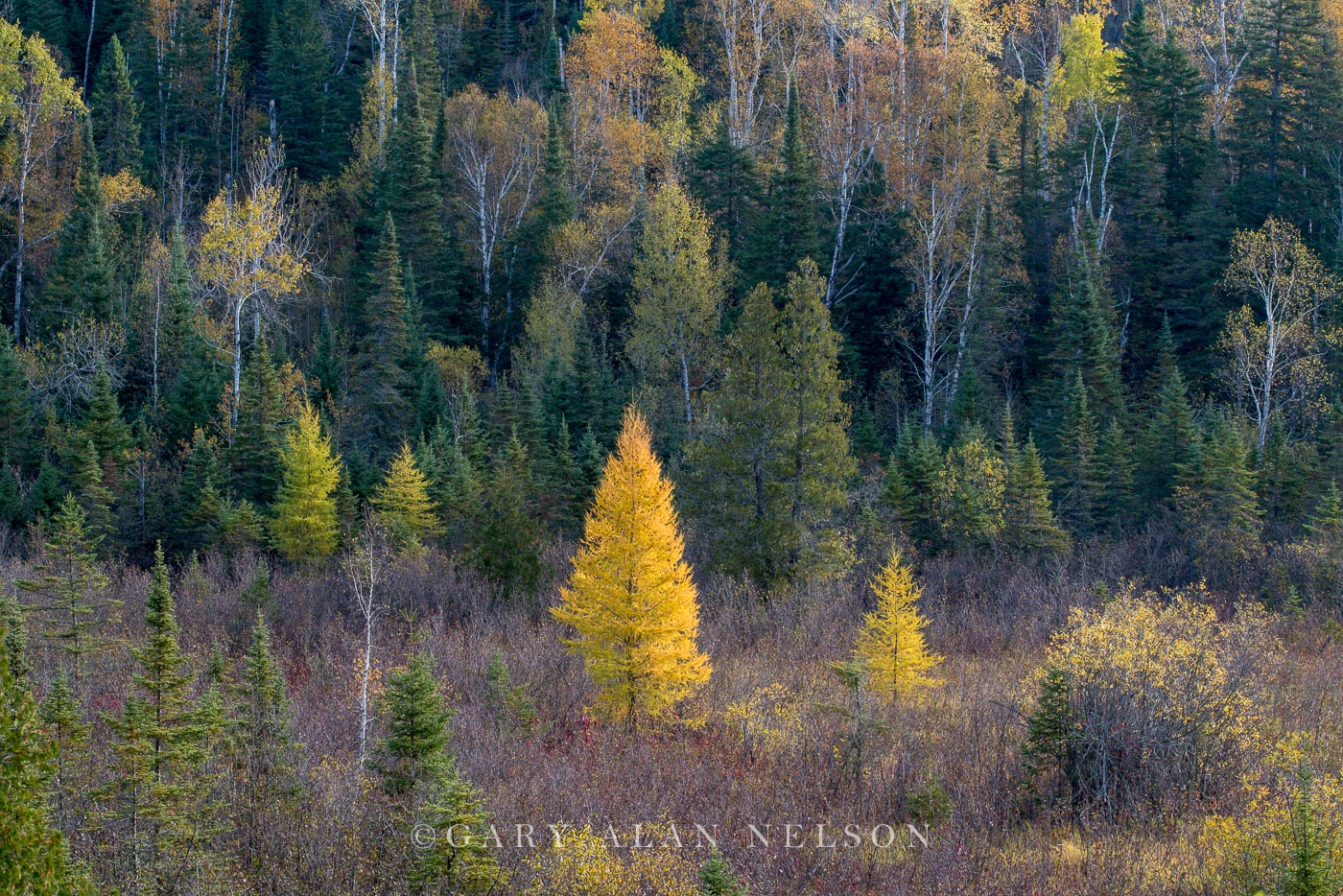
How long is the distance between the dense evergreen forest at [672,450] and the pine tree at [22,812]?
28 mm

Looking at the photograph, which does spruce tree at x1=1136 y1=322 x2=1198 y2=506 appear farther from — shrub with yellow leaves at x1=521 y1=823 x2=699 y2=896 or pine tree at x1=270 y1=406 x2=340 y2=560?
shrub with yellow leaves at x1=521 y1=823 x2=699 y2=896

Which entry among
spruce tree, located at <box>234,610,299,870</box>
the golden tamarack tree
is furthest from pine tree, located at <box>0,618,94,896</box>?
the golden tamarack tree

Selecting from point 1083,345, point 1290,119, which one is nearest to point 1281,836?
point 1083,345

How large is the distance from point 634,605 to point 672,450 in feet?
67.5

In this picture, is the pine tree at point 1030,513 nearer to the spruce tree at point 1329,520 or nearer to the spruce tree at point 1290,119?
the spruce tree at point 1329,520

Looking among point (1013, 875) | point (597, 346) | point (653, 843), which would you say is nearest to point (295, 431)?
point (597, 346)

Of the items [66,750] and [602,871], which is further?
[66,750]

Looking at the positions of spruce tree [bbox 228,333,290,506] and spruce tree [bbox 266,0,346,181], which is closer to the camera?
spruce tree [bbox 228,333,290,506]

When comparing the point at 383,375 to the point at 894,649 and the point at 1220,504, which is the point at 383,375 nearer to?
the point at 1220,504

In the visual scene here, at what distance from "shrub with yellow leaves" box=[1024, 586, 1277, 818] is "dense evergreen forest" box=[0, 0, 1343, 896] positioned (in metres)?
0.07

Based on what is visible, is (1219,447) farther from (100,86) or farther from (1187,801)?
(100,86)

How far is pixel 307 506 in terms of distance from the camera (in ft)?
103

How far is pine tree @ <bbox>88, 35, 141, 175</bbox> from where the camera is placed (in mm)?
49938

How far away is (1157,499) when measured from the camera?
103 ft
